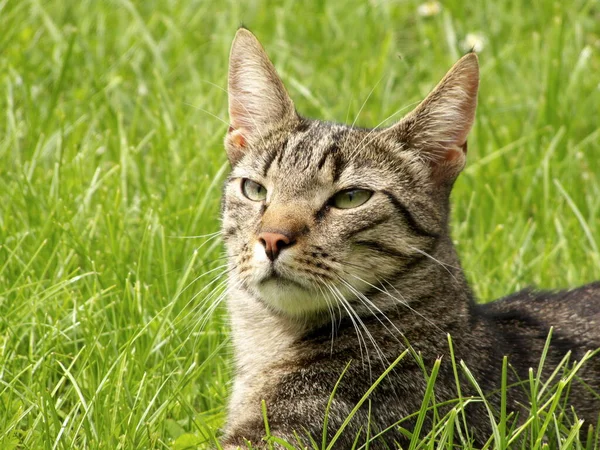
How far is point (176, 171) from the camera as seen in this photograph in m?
6.07

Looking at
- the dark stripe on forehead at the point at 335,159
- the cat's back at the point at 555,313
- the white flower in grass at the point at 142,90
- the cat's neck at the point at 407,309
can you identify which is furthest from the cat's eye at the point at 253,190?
the white flower in grass at the point at 142,90

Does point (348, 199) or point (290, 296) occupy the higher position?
point (348, 199)

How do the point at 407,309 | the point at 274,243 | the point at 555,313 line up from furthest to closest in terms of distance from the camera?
the point at 555,313 < the point at 407,309 < the point at 274,243

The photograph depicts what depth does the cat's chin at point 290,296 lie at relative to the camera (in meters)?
3.88

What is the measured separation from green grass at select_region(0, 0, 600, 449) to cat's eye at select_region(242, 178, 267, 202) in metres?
0.34

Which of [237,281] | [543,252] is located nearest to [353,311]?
[237,281]

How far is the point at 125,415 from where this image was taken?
156 inches

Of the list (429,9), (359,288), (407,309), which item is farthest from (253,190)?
(429,9)

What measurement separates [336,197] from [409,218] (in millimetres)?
305

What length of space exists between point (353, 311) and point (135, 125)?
333 cm

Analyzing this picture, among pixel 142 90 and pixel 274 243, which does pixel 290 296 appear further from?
pixel 142 90

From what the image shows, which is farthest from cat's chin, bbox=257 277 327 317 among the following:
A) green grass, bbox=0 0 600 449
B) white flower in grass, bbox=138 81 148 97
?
white flower in grass, bbox=138 81 148 97

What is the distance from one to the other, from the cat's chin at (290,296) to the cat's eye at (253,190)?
0.45m

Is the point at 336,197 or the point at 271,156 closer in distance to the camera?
the point at 336,197
